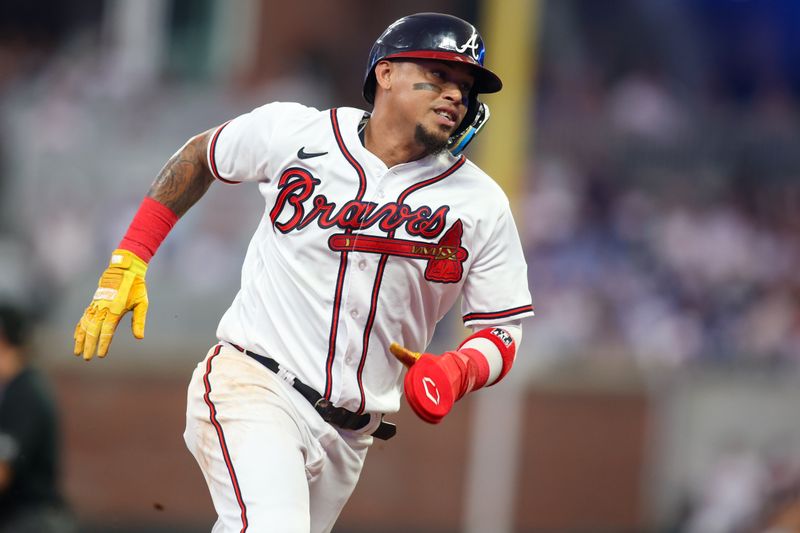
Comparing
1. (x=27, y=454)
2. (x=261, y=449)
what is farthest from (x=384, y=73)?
Result: (x=27, y=454)

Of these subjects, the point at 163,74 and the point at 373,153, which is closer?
the point at 373,153

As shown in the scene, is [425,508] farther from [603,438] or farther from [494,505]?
[603,438]

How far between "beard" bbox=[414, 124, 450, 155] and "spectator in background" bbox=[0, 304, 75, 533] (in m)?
2.81

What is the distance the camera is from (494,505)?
38.5 ft

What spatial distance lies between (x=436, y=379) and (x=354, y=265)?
502mm

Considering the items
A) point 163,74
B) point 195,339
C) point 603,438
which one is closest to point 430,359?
point 195,339

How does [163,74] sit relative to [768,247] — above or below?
above

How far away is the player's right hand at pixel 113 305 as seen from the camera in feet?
14.1

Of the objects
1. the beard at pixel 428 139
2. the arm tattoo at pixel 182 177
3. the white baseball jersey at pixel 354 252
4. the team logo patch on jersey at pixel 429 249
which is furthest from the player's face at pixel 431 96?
the arm tattoo at pixel 182 177

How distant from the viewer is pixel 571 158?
13906mm

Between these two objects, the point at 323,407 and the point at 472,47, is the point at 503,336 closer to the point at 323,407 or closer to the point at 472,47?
the point at 323,407

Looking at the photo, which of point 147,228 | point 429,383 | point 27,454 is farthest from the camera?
point 27,454

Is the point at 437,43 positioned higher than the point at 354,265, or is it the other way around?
the point at 437,43

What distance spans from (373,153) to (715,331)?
28.3 ft
